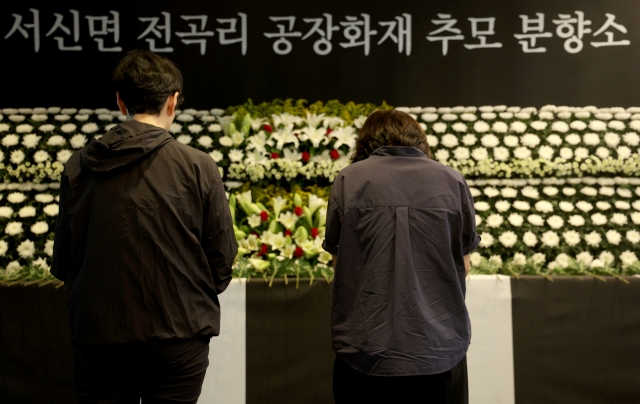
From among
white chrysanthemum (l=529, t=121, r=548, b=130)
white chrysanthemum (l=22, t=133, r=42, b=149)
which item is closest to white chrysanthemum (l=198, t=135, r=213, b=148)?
white chrysanthemum (l=22, t=133, r=42, b=149)

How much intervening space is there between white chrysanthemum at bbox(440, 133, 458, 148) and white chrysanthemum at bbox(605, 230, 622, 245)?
870 millimetres

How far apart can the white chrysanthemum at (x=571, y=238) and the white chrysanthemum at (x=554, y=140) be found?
0.54 metres

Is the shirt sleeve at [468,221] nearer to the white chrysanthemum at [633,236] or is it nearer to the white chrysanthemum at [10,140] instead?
the white chrysanthemum at [633,236]

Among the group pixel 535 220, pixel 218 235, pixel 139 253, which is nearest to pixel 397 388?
pixel 218 235

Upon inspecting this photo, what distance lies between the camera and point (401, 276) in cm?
127

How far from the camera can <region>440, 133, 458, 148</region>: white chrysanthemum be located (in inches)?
111

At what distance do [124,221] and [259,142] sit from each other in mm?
1607

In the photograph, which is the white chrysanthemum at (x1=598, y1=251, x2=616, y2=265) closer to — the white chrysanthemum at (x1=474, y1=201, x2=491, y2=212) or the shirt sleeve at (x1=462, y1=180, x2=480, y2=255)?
the white chrysanthemum at (x1=474, y1=201, x2=491, y2=212)

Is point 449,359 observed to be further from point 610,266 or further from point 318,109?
point 318,109

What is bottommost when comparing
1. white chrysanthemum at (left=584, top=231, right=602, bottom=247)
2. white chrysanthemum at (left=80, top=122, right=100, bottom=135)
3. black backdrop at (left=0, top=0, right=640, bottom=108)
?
white chrysanthemum at (left=584, top=231, right=602, bottom=247)

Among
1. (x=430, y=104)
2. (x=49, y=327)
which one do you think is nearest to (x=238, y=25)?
(x=430, y=104)

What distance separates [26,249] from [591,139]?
295 centimetres

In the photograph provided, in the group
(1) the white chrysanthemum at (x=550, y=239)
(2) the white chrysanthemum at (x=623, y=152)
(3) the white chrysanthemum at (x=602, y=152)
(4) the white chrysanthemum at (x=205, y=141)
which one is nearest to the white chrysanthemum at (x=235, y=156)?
(4) the white chrysanthemum at (x=205, y=141)

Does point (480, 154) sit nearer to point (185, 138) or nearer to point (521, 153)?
point (521, 153)
